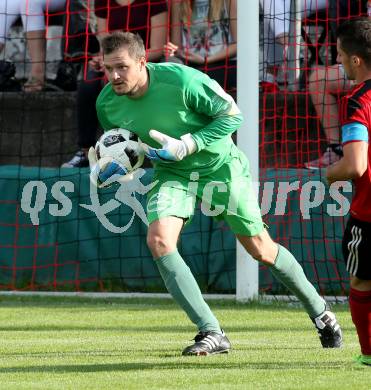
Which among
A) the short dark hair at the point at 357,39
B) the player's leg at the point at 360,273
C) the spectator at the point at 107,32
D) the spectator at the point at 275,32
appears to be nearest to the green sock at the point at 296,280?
the player's leg at the point at 360,273

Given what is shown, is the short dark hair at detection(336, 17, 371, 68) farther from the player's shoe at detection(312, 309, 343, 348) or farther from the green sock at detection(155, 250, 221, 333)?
the player's shoe at detection(312, 309, 343, 348)

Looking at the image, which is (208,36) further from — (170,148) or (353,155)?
(353,155)

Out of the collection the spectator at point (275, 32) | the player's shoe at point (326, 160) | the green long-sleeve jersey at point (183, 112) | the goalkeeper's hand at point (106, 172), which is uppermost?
the spectator at point (275, 32)

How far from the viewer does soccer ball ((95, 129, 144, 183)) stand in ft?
21.0

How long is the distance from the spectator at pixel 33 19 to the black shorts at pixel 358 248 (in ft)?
23.1

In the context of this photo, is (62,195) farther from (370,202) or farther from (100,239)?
(370,202)

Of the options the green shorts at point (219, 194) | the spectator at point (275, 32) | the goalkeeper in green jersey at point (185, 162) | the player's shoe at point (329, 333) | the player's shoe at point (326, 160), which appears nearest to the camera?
the goalkeeper in green jersey at point (185, 162)

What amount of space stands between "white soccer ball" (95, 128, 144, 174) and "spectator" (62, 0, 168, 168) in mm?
4399

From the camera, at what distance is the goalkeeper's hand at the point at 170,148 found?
6129 millimetres

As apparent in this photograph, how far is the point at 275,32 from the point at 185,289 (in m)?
5.10

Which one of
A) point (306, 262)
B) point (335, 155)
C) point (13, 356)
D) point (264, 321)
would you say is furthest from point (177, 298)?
point (335, 155)

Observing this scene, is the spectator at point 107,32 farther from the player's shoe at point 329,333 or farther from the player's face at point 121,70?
the player's shoe at point 329,333

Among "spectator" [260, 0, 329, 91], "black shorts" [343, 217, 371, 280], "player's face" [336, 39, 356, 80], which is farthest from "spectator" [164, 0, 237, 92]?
"black shorts" [343, 217, 371, 280]

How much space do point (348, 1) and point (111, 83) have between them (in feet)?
16.8
